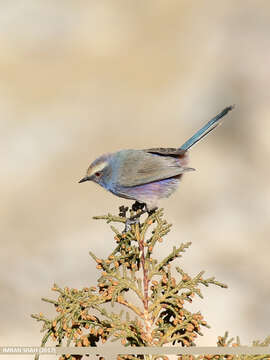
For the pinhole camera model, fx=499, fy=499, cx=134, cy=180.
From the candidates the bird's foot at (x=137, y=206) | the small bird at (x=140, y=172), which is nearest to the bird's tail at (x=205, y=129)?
the small bird at (x=140, y=172)

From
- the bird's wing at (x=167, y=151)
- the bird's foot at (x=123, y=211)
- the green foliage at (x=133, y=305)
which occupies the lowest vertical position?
the green foliage at (x=133, y=305)

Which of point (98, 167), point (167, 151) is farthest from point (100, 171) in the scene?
point (167, 151)

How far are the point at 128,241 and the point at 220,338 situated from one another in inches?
54.5

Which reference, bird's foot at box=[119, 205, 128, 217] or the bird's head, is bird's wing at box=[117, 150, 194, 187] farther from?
bird's foot at box=[119, 205, 128, 217]

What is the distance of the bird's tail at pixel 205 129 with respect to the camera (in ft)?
22.6

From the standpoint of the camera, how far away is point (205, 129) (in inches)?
279

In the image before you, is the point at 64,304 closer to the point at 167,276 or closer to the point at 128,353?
the point at 128,353

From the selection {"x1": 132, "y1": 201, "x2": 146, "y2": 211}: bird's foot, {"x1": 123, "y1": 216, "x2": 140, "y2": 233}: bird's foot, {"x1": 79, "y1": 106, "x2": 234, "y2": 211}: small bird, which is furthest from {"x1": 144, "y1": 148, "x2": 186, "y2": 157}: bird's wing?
{"x1": 123, "y1": 216, "x2": 140, "y2": 233}: bird's foot

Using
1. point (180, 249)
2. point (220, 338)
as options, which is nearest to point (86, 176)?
point (180, 249)

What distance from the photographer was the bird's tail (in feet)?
22.6

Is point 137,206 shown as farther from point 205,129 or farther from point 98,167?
point 205,129

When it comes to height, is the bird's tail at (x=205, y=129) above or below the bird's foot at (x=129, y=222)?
above

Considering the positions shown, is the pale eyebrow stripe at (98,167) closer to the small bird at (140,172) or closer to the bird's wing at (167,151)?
the small bird at (140,172)

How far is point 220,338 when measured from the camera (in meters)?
4.71
